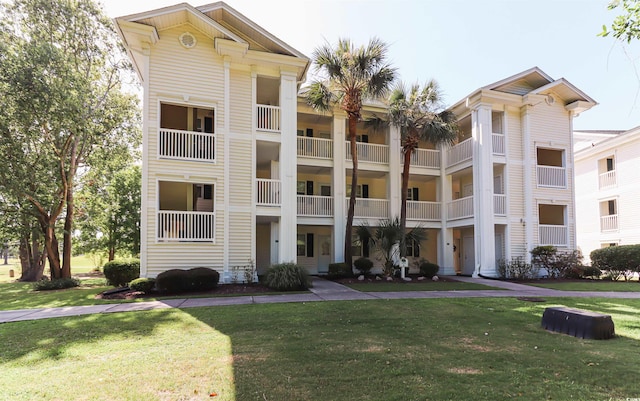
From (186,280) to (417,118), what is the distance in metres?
12.6

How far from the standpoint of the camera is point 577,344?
602 centimetres

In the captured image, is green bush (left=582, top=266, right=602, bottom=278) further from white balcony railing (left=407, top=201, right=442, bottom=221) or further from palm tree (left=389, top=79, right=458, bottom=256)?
palm tree (left=389, top=79, right=458, bottom=256)

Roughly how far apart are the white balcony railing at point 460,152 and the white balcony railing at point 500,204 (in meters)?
2.56

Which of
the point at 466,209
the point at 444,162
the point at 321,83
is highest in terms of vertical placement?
the point at 321,83

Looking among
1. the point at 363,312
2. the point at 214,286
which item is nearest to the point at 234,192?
the point at 214,286

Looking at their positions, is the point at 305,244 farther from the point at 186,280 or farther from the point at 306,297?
the point at 306,297

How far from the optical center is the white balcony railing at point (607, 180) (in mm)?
24669

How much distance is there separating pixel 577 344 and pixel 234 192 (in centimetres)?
1213

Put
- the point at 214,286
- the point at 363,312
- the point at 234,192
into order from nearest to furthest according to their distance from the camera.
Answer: the point at 363,312 → the point at 214,286 → the point at 234,192

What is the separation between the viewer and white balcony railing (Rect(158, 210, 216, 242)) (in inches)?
546

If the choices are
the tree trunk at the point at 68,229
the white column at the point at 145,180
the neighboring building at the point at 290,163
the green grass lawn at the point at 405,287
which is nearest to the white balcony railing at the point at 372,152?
the neighboring building at the point at 290,163

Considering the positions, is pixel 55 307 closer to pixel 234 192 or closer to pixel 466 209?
pixel 234 192

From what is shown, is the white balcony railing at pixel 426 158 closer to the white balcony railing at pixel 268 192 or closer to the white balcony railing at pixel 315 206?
the white balcony railing at pixel 315 206

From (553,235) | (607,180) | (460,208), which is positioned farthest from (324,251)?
(607,180)
